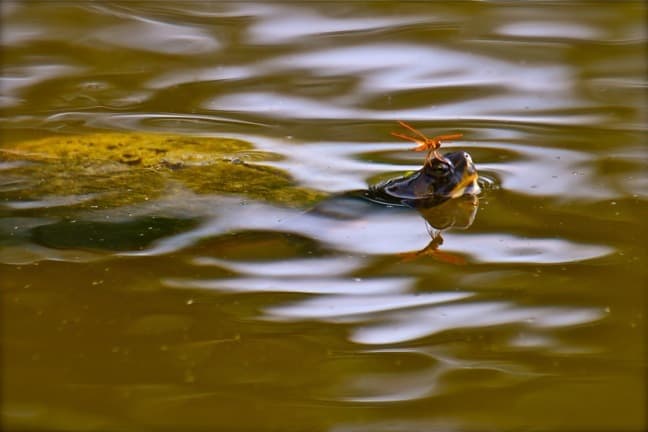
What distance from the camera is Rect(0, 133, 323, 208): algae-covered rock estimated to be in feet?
10.3

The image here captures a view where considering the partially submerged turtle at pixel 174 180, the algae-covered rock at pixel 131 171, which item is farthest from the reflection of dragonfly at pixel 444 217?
the algae-covered rock at pixel 131 171

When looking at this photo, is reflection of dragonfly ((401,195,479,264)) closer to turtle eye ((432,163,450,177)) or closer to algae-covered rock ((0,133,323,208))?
turtle eye ((432,163,450,177))

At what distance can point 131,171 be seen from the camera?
3.27 m

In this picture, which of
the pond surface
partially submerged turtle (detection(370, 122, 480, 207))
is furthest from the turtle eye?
the pond surface

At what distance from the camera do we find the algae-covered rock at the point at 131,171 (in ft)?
10.3

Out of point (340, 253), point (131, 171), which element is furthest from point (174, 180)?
point (340, 253)

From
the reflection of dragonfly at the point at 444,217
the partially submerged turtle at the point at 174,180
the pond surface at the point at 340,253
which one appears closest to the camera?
the pond surface at the point at 340,253

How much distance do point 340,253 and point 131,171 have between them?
0.78 meters

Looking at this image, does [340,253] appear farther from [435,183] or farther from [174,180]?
[174,180]

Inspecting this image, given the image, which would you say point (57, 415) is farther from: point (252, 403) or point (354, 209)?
point (354, 209)

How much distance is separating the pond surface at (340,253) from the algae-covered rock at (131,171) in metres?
0.04

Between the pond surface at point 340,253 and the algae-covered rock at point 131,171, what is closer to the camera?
the pond surface at point 340,253

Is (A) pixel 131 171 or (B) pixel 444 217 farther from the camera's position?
(A) pixel 131 171

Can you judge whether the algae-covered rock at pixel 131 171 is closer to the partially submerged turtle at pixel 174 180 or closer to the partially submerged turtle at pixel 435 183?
the partially submerged turtle at pixel 174 180
